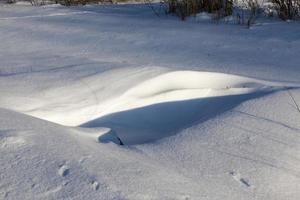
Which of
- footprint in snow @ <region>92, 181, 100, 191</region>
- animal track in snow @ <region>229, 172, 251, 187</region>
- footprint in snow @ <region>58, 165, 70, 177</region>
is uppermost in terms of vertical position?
footprint in snow @ <region>58, 165, 70, 177</region>

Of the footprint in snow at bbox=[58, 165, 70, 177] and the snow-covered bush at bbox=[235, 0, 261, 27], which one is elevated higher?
the snow-covered bush at bbox=[235, 0, 261, 27]

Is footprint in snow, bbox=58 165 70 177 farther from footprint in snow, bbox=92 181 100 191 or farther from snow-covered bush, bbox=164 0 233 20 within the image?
snow-covered bush, bbox=164 0 233 20

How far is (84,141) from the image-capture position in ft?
5.10

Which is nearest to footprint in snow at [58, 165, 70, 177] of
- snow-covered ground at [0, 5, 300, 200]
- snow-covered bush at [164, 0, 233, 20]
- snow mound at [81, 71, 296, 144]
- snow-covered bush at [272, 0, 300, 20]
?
snow-covered ground at [0, 5, 300, 200]

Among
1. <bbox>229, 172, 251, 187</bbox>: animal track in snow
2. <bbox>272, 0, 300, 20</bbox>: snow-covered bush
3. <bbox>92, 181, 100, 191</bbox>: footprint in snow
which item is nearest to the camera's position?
<bbox>92, 181, 100, 191</bbox>: footprint in snow

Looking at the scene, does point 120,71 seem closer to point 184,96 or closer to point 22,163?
point 184,96

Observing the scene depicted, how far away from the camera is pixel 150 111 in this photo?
7.23ft

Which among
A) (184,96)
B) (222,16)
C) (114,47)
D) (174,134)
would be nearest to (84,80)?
(184,96)

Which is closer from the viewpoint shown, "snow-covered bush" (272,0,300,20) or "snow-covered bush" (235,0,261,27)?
"snow-covered bush" (235,0,261,27)

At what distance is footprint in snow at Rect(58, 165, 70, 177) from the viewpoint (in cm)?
129

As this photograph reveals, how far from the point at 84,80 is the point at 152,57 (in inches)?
27.9

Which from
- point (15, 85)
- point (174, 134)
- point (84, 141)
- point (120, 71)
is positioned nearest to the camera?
point (84, 141)

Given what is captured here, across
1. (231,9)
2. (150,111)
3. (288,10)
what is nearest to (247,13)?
(231,9)

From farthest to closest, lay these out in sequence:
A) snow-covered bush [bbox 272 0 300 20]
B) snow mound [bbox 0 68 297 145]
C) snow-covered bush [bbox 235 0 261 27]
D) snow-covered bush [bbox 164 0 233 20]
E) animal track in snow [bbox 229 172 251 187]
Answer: snow-covered bush [bbox 164 0 233 20], snow-covered bush [bbox 272 0 300 20], snow-covered bush [bbox 235 0 261 27], snow mound [bbox 0 68 297 145], animal track in snow [bbox 229 172 251 187]
